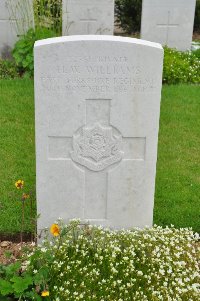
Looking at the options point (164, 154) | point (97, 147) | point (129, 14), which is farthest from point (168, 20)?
point (97, 147)

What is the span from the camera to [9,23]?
8633 mm

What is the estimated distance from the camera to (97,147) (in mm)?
3561

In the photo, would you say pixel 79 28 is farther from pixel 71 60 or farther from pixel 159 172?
pixel 71 60

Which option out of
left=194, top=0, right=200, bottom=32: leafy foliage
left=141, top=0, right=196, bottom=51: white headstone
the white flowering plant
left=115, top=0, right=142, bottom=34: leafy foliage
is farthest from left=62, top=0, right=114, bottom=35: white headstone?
the white flowering plant

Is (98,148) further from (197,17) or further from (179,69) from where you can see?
(197,17)

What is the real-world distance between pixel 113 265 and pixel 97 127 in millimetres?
931

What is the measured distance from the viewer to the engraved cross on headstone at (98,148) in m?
3.48

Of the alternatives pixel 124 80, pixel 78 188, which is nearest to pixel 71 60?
pixel 124 80

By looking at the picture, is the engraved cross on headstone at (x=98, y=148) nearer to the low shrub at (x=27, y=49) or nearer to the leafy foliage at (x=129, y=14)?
the low shrub at (x=27, y=49)

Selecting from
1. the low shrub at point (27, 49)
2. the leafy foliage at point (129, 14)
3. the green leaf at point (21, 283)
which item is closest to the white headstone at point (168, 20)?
the low shrub at point (27, 49)

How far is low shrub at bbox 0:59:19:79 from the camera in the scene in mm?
8060

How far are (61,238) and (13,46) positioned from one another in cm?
578

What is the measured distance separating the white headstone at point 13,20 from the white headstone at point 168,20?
7.09 feet

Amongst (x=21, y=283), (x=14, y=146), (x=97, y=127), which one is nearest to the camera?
(x=21, y=283)
